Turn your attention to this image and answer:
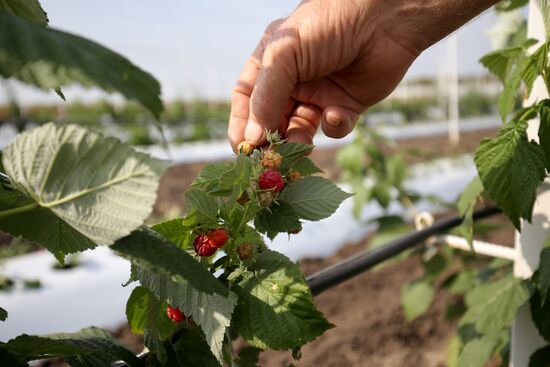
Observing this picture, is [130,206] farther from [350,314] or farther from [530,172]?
[350,314]

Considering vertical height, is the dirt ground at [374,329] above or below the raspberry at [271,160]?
below

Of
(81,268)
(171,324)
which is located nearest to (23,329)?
(81,268)

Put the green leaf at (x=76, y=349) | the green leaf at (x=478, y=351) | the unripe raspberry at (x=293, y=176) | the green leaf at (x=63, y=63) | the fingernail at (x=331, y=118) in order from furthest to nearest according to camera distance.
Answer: the green leaf at (x=478, y=351)
the fingernail at (x=331, y=118)
the unripe raspberry at (x=293, y=176)
the green leaf at (x=76, y=349)
the green leaf at (x=63, y=63)

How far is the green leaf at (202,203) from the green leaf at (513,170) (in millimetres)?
363

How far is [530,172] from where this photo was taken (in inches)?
24.0

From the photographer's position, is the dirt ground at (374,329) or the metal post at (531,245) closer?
the metal post at (531,245)

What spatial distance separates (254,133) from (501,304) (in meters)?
0.49

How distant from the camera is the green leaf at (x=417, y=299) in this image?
1.61 metres

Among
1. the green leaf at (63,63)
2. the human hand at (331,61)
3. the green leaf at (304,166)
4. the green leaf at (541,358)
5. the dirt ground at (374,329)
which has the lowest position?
the dirt ground at (374,329)

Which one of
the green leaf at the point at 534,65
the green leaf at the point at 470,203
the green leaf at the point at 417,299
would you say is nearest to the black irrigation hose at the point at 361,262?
the green leaf at the point at 470,203

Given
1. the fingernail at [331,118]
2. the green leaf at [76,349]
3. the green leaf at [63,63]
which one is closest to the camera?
the green leaf at [63,63]

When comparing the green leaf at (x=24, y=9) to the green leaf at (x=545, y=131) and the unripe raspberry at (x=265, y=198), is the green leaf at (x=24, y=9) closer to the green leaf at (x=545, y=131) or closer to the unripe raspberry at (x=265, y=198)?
the unripe raspberry at (x=265, y=198)

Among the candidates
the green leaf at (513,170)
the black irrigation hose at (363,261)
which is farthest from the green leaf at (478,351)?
the green leaf at (513,170)

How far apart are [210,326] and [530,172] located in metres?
0.42
